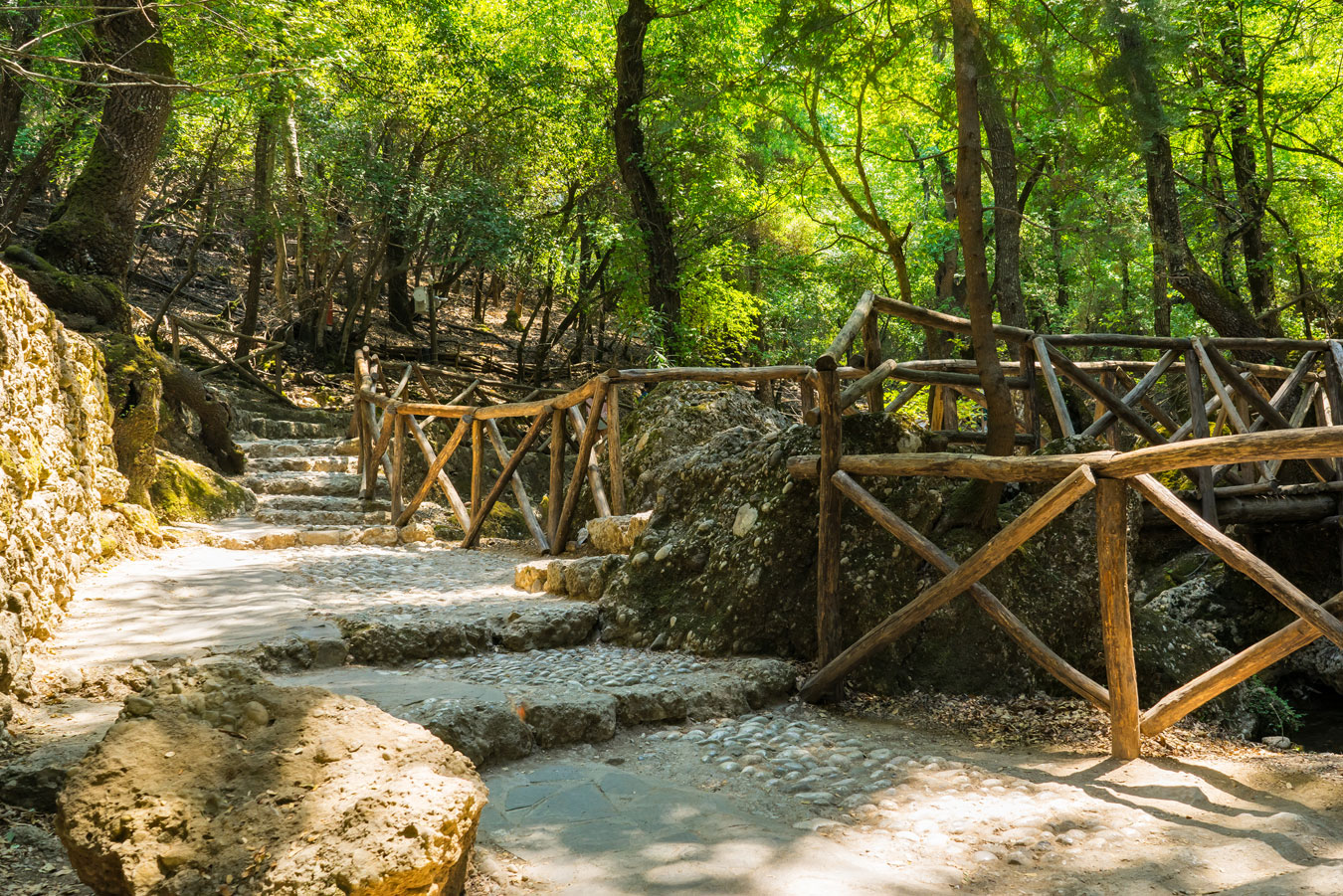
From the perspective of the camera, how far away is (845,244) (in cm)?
1602

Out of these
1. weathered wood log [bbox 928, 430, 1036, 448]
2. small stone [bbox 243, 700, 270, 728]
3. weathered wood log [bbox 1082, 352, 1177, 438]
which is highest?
weathered wood log [bbox 1082, 352, 1177, 438]

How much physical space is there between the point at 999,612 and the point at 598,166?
11640 millimetres

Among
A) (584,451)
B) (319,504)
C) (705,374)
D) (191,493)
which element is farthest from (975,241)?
(319,504)

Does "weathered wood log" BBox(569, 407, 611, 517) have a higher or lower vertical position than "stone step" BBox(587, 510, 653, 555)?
higher

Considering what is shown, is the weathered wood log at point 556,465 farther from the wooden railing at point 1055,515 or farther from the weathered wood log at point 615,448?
the wooden railing at point 1055,515

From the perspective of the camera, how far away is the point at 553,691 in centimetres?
354

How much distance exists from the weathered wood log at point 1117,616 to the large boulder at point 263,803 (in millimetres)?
2308

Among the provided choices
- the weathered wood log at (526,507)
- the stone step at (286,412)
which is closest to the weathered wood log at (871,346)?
the weathered wood log at (526,507)

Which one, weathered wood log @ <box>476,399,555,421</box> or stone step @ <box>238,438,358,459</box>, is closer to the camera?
weathered wood log @ <box>476,399,555,421</box>

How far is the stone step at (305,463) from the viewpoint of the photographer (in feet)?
34.3

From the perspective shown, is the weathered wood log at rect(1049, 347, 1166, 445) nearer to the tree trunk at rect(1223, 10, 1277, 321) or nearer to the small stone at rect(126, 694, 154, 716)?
the small stone at rect(126, 694, 154, 716)

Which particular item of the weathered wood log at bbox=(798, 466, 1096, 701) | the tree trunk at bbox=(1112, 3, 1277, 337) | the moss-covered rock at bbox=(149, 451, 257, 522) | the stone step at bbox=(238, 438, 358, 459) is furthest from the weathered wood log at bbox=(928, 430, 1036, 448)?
the stone step at bbox=(238, 438, 358, 459)

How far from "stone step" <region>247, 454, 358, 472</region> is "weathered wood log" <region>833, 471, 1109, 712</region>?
842cm

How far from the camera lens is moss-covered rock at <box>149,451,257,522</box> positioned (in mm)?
7555
